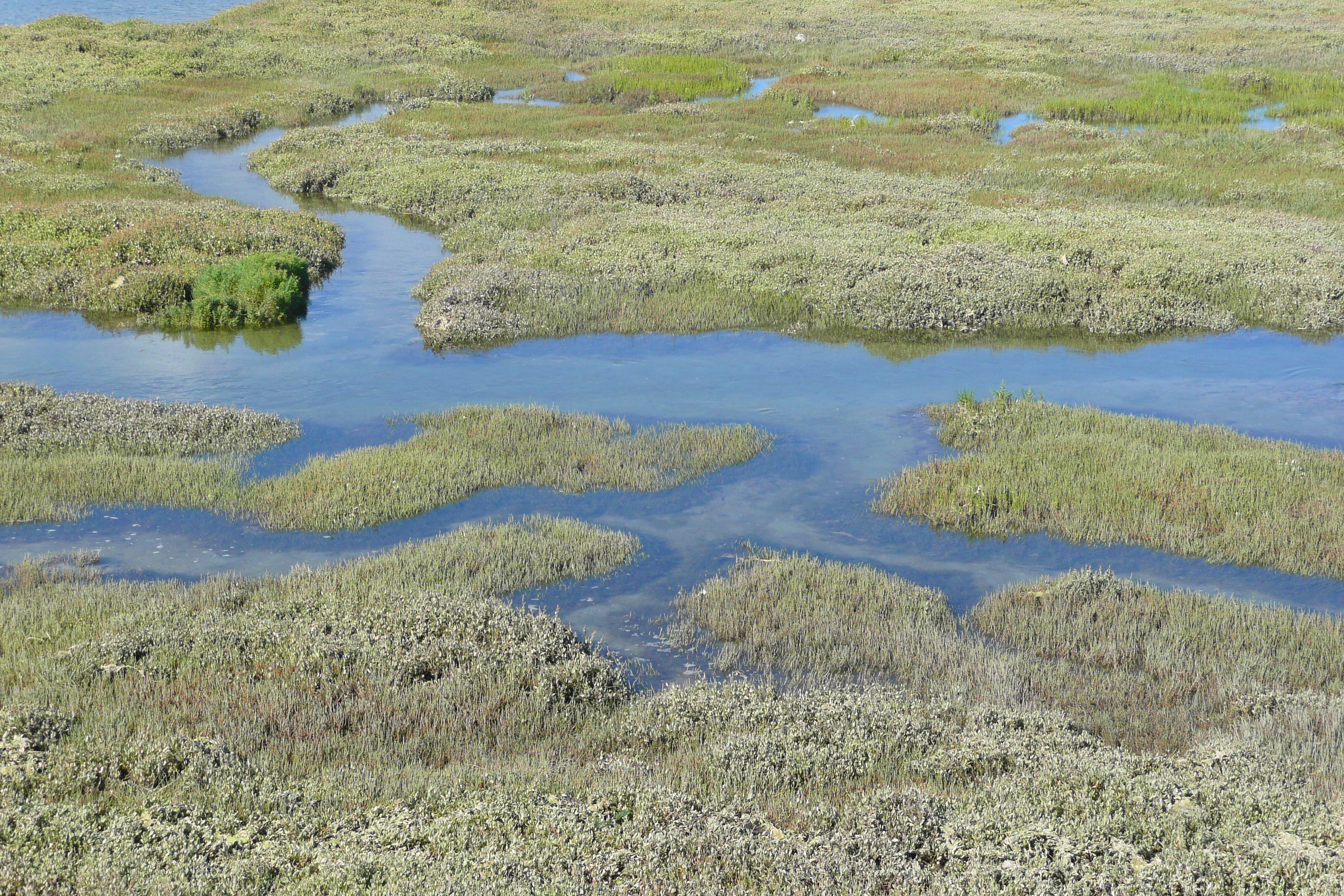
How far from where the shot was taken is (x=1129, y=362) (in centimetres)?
1842

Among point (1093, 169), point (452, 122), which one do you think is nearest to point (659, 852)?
point (1093, 169)

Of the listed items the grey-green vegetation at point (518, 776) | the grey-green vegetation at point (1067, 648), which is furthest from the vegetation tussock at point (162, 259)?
the grey-green vegetation at point (1067, 648)

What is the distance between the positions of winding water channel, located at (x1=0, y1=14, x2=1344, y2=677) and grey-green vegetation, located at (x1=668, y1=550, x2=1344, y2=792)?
2.08ft

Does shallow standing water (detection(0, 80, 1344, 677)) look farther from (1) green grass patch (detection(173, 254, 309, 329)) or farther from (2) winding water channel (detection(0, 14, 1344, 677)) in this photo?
(1) green grass patch (detection(173, 254, 309, 329))

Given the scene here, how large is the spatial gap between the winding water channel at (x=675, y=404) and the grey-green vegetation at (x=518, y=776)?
4.82ft

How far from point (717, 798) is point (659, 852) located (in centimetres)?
79

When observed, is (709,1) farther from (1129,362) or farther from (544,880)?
(544,880)

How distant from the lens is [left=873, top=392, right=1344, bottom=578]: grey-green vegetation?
1175cm

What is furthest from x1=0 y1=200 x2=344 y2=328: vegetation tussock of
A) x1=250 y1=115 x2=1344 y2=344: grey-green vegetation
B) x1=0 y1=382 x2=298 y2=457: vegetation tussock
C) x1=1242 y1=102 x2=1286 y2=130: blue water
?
x1=1242 y1=102 x2=1286 y2=130: blue water

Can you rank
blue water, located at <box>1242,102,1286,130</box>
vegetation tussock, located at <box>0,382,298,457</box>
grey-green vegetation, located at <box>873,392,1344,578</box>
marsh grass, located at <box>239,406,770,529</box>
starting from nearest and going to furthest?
grey-green vegetation, located at <box>873,392,1344,578</box> < marsh grass, located at <box>239,406,770,529</box> < vegetation tussock, located at <box>0,382,298,457</box> < blue water, located at <box>1242,102,1286,130</box>

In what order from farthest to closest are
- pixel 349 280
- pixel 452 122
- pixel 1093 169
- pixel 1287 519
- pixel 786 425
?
pixel 452 122
pixel 1093 169
pixel 349 280
pixel 786 425
pixel 1287 519

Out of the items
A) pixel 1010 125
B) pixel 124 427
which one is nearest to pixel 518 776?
pixel 124 427

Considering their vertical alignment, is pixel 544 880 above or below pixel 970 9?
below

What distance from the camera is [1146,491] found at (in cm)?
1270
